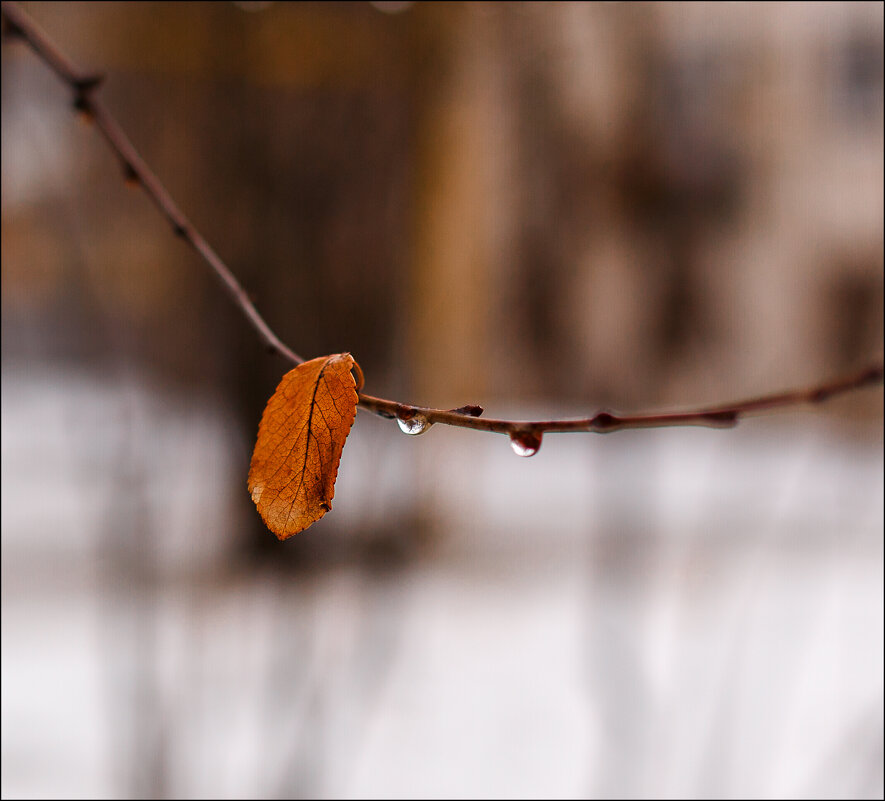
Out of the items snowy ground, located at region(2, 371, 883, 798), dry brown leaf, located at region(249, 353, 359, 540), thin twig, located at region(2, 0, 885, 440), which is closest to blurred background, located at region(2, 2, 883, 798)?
snowy ground, located at region(2, 371, 883, 798)

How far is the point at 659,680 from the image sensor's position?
1.37m

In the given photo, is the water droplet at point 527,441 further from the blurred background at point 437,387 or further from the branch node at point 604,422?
the blurred background at point 437,387

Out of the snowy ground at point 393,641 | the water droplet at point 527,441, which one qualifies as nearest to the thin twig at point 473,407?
the water droplet at point 527,441

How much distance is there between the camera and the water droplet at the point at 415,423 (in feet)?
0.68

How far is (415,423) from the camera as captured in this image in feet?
0.73

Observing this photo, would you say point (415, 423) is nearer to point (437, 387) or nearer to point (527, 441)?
point (527, 441)

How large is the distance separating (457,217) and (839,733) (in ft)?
4.71

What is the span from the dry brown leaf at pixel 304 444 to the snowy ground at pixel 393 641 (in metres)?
0.88

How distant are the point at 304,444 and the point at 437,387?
1627mm

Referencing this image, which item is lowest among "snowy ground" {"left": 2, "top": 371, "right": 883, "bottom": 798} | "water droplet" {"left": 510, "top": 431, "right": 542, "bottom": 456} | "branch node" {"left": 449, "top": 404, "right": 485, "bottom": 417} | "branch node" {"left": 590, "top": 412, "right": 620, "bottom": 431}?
"snowy ground" {"left": 2, "top": 371, "right": 883, "bottom": 798}

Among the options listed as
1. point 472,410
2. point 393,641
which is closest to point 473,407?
point 472,410

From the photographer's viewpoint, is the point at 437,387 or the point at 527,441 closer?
the point at 527,441

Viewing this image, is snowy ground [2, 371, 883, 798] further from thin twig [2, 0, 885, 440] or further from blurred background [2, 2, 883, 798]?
thin twig [2, 0, 885, 440]

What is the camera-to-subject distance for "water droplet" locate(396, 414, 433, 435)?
0.68ft
